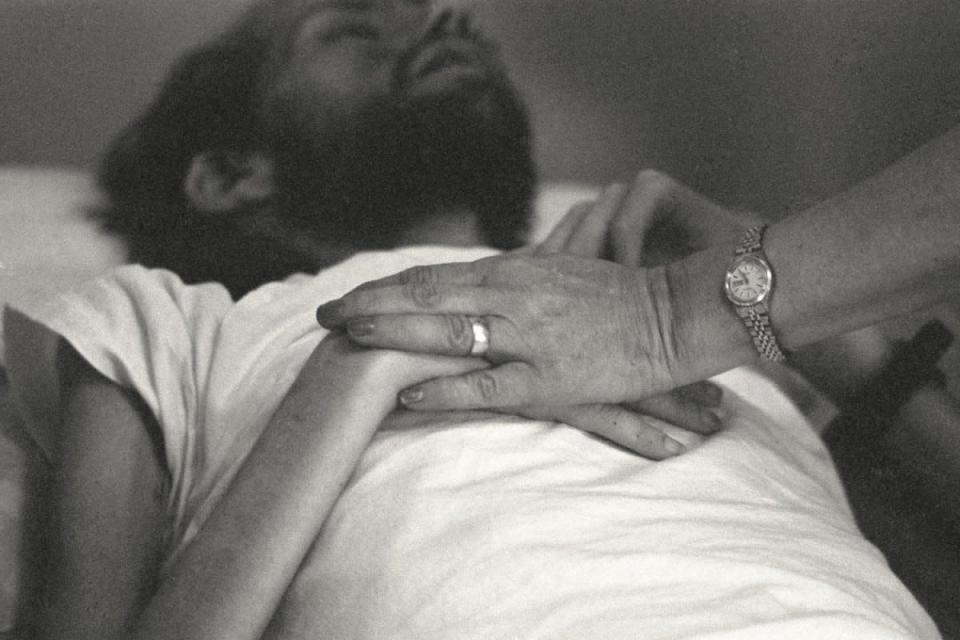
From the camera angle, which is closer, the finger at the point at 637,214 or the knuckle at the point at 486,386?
the knuckle at the point at 486,386

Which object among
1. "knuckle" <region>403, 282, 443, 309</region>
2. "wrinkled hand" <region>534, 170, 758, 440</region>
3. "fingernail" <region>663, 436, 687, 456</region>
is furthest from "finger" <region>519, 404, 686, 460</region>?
"wrinkled hand" <region>534, 170, 758, 440</region>

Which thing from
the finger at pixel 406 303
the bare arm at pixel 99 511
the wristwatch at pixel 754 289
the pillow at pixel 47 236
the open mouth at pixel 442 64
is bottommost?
the bare arm at pixel 99 511

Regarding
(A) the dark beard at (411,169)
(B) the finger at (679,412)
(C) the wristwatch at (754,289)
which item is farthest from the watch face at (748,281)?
(A) the dark beard at (411,169)

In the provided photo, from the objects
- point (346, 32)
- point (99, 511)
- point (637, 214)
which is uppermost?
point (346, 32)

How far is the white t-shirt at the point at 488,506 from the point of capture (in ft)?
2.05

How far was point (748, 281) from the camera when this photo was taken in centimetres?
83


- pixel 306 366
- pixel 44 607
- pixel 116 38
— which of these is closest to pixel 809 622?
pixel 306 366

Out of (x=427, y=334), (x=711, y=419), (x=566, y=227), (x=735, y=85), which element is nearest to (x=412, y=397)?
(x=427, y=334)

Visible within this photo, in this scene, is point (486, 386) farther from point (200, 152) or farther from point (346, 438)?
point (200, 152)

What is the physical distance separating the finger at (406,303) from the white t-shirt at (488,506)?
8 centimetres

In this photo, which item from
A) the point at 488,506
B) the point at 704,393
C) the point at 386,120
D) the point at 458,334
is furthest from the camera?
the point at 386,120

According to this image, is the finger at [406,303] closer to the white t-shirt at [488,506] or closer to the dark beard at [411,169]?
the white t-shirt at [488,506]

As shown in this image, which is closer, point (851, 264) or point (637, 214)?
point (851, 264)

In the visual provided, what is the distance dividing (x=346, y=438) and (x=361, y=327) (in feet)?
0.29
